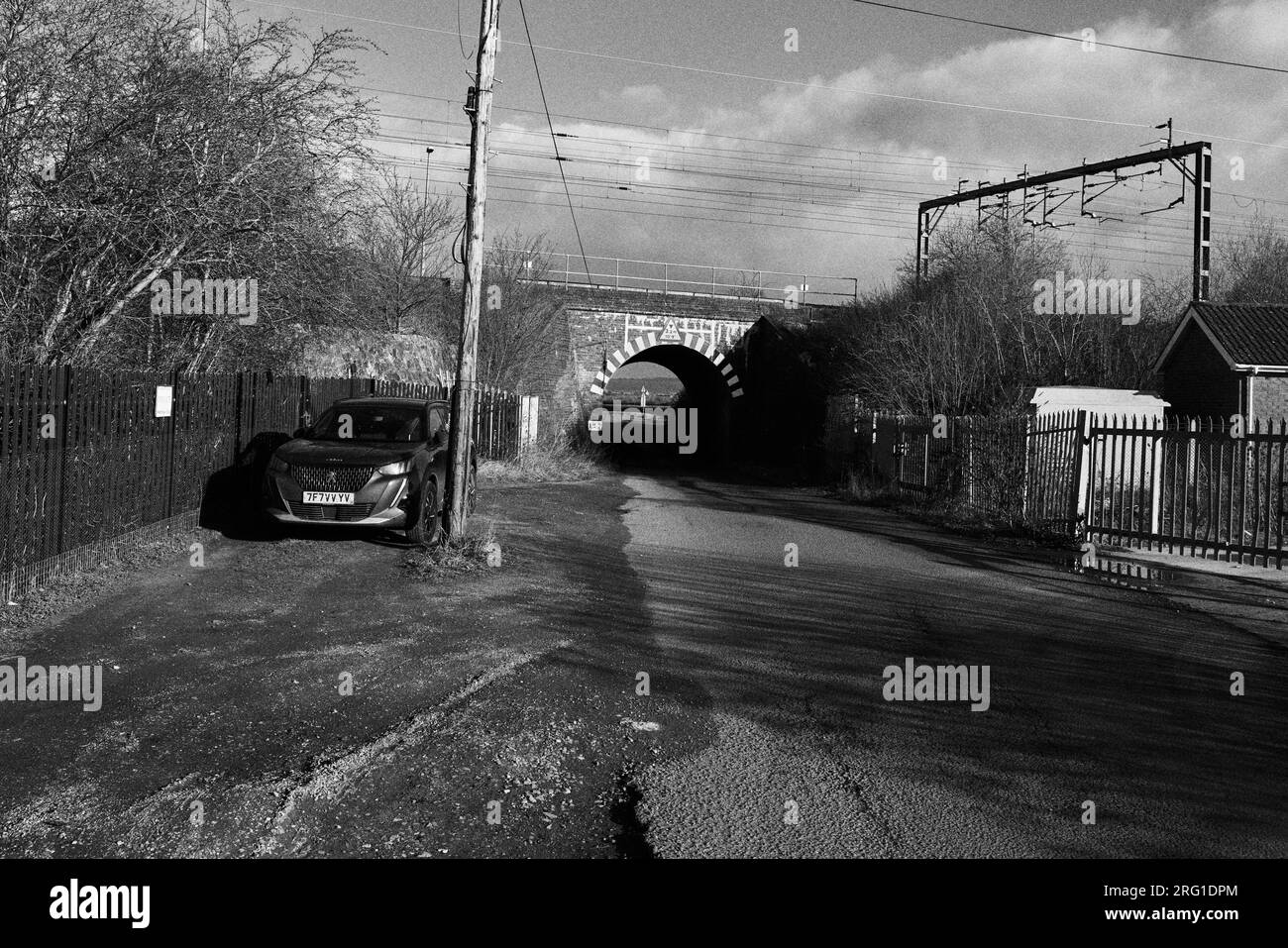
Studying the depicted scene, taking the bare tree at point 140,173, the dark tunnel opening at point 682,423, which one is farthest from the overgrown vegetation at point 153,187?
the dark tunnel opening at point 682,423

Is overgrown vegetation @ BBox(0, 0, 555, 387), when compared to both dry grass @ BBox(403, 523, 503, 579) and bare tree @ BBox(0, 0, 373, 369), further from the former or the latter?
dry grass @ BBox(403, 523, 503, 579)

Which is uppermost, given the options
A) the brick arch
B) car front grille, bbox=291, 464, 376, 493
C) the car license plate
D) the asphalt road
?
the brick arch

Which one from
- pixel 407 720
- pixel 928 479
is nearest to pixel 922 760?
pixel 407 720

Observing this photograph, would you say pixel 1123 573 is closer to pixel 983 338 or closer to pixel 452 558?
pixel 452 558

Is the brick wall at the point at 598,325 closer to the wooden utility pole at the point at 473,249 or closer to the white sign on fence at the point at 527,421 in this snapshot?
the white sign on fence at the point at 527,421

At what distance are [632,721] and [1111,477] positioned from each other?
10.4 m

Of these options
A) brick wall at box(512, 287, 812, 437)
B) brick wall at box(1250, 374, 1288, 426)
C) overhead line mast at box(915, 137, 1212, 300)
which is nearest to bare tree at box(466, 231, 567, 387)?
brick wall at box(512, 287, 812, 437)

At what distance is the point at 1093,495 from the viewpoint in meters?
14.6

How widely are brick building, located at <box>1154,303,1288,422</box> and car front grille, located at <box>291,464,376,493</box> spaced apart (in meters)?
25.4

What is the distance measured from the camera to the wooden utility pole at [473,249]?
37.2ft

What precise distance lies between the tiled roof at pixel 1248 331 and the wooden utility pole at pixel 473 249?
2409 centimetres

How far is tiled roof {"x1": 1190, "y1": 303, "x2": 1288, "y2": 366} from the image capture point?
28.0 metres

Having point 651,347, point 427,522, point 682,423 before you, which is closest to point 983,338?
point 651,347
